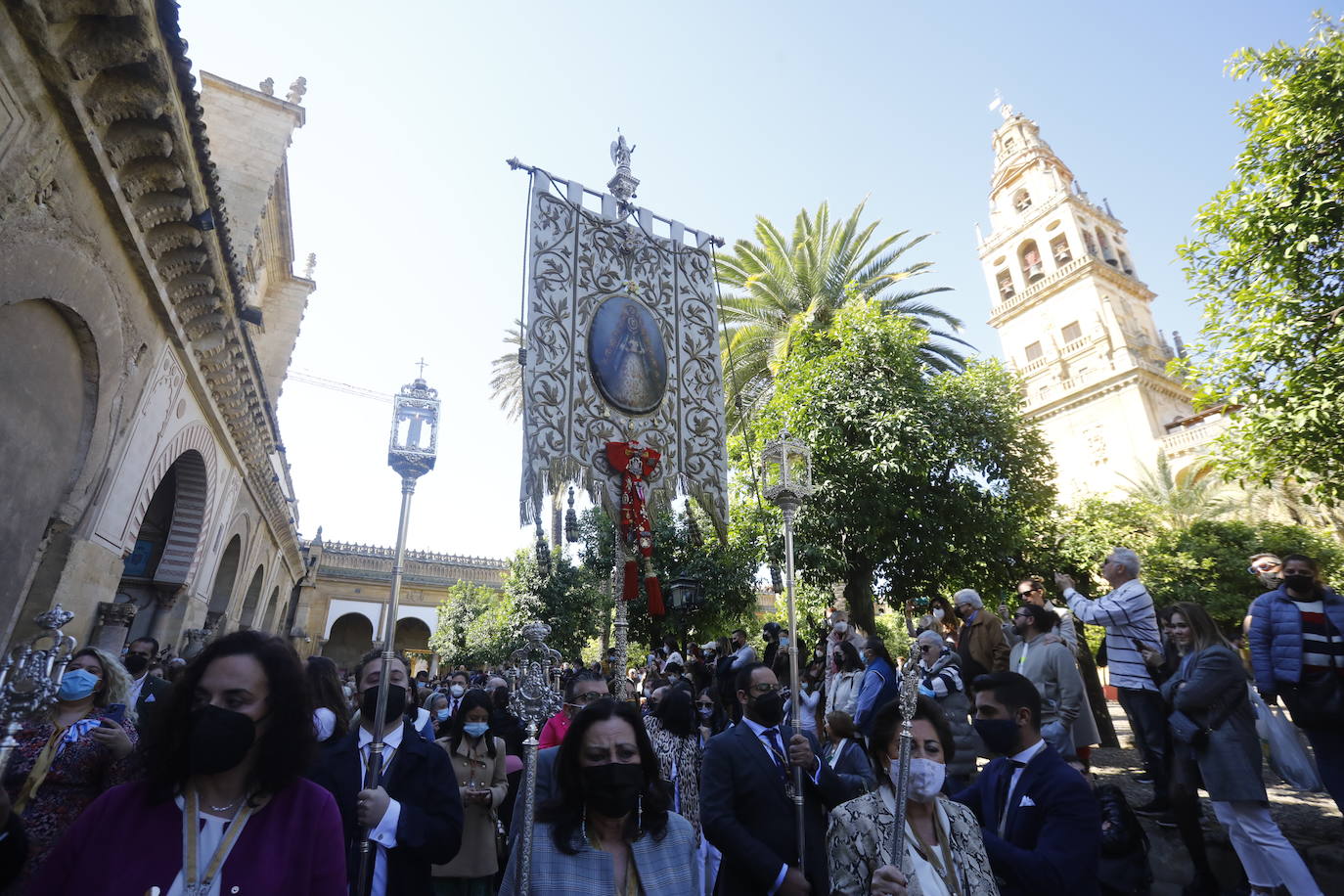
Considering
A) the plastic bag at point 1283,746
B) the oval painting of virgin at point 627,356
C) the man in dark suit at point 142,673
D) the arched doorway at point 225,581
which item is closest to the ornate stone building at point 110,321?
the man in dark suit at point 142,673

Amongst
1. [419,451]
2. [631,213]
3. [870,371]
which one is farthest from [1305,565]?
[870,371]

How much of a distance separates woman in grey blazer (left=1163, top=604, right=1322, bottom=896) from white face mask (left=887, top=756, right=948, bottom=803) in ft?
9.09

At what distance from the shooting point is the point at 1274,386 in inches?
340

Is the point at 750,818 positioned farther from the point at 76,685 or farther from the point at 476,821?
the point at 76,685

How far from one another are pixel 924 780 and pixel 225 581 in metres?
16.9

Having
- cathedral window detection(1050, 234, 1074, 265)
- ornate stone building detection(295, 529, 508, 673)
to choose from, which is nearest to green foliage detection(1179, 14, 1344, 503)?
cathedral window detection(1050, 234, 1074, 265)

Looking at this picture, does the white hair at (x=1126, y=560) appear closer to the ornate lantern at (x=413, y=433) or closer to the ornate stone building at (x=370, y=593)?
the ornate lantern at (x=413, y=433)

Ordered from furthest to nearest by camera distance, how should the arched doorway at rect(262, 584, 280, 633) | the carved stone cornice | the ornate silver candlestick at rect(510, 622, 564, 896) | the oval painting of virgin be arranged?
1. the arched doorway at rect(262, 584, 280, 633)
2. the oval painting of virgin
3. the carved stone cornice
4. the ornate silver candlestick at rect(510, 622, 564, 896)

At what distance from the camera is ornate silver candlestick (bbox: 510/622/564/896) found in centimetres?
241

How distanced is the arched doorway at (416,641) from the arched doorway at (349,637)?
1.78 metres

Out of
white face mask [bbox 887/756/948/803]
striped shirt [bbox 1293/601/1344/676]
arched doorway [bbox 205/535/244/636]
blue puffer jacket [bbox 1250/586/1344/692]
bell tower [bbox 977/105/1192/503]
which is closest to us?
white face mask [bbox 887/756/948/803]

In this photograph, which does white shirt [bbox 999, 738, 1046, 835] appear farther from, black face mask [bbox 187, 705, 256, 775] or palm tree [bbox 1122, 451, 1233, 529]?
palm tree [bbox 1122, 451, 1233, 529]

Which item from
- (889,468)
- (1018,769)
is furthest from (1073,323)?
(1018,769)

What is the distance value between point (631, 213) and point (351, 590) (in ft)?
108
